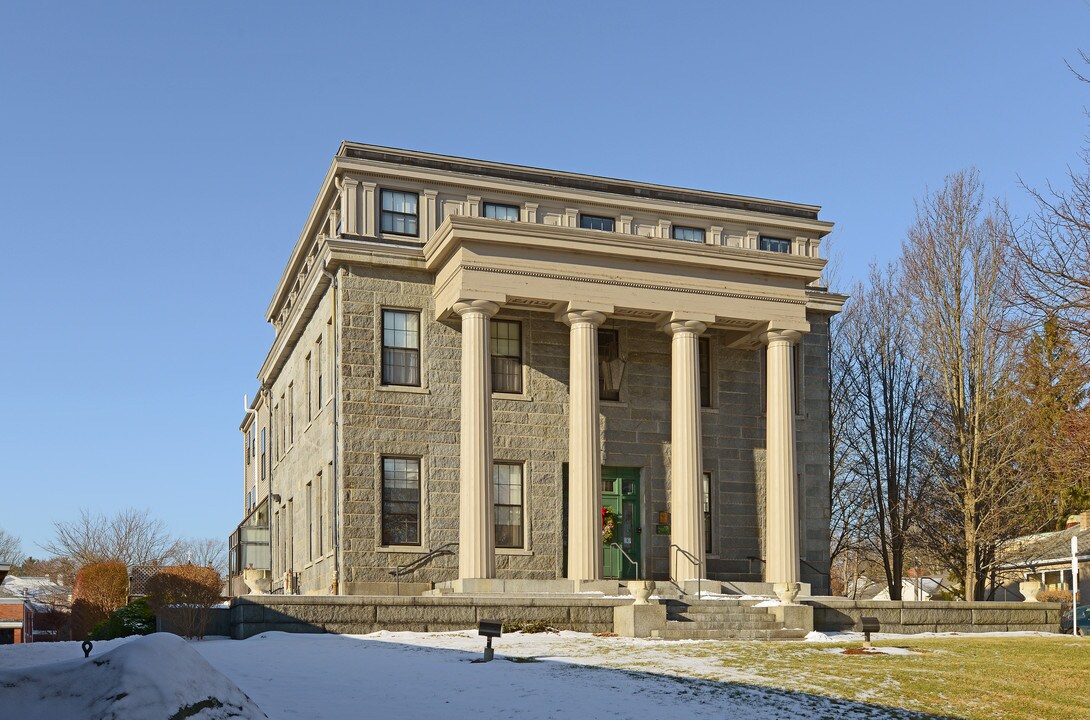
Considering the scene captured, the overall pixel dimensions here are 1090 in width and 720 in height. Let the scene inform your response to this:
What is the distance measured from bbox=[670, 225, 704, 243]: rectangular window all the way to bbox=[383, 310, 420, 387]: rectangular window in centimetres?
789

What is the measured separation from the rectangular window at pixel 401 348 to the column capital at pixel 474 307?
7.56ft

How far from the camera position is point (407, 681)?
15461mm

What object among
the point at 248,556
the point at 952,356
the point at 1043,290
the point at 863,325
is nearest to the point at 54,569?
the point at 248,556

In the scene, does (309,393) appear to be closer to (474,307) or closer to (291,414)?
(291,414)

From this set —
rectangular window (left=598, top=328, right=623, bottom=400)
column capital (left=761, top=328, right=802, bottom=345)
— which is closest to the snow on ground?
rectangular window (left=598, top=328, right=623, bottom=400)

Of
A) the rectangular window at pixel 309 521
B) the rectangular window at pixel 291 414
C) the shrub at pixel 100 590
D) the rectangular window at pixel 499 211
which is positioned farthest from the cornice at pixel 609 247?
→ the shrub at pixel 100 590

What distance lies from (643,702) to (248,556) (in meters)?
26.8

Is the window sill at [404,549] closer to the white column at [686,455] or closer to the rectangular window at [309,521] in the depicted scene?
the rectangular window at [309,521]

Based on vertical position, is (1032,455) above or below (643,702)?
above

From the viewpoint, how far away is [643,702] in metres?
14.5

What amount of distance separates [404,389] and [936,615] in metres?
12.7

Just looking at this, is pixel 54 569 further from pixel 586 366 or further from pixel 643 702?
pixel 643 702

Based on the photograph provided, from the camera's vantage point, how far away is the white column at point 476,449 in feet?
85.4

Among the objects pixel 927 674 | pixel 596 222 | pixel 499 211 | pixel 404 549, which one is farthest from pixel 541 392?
pixel 927 674
